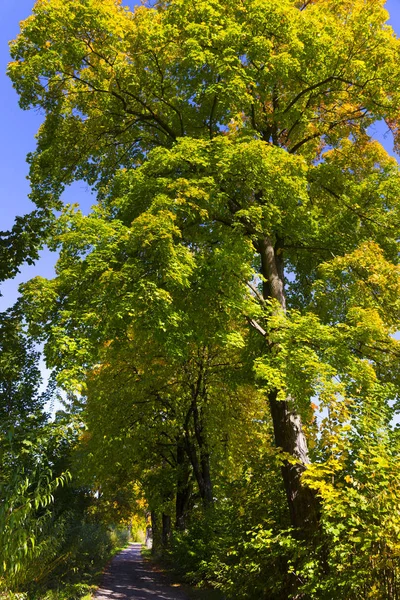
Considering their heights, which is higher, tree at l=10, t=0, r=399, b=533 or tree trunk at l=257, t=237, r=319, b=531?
tree at l=10, t=0, r=399, b=533

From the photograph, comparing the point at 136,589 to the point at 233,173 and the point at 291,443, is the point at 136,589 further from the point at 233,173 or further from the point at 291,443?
the point at 233,173

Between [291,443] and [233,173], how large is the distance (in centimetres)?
485

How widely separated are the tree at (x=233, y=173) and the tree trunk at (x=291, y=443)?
0.10 ft

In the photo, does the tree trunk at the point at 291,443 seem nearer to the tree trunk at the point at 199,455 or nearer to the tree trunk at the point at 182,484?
the tree trunk at the point at 199,455

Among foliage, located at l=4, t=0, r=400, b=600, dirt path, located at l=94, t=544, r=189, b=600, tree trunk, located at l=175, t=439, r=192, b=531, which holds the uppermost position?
foliage, located at l=4, t=0, r=400, b=600

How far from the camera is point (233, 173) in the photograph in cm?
807

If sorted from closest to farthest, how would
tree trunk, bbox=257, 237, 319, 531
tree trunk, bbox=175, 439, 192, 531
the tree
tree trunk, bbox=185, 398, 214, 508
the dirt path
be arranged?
tree trunk, bbox=257, 237, 319, 531, the tree, the dirt path, tree trunk, bbox=185, 398, 214, 508, tree trunk, bbox=175, 439, 192, 531

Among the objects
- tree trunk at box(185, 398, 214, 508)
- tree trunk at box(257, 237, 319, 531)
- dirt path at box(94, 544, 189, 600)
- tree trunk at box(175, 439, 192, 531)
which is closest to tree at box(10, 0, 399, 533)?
tree trunk at box(257, 237, 319, 531)

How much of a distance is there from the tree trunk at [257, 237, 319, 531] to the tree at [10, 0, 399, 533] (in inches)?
1.2

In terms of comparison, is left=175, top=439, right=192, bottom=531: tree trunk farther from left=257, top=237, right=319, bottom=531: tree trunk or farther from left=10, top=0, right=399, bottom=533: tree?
left=257, top=237, right=319, bottom=531: tree trunk

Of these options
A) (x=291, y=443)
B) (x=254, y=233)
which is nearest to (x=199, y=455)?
(x=291, y=443)

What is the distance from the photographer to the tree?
7211 mm

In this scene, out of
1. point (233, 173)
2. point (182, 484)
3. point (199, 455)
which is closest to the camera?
point (233, 173)

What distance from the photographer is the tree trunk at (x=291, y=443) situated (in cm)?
674
